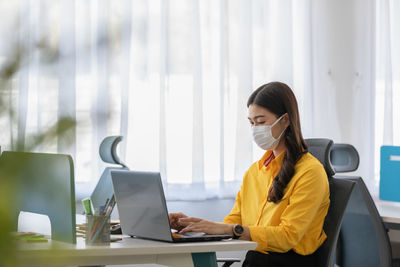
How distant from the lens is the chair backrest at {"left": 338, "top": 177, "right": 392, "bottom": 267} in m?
2.47

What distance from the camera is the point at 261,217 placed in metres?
2.07

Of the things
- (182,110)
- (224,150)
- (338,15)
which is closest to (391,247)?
(224,150)

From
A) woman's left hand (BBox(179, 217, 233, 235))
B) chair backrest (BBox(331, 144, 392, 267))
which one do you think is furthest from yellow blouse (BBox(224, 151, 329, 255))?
chair backrest (BBox(331, 144, 392, 267))

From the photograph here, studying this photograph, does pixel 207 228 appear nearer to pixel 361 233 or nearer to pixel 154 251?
pixel 154 251

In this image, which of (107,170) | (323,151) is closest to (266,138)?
(323,151)

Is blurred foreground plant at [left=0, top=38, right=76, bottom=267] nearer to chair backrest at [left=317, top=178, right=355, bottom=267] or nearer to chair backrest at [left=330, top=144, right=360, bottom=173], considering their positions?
chair backrest at [left=317, top=178, right=355, bottom=267]

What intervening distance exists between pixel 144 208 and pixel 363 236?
1270 mm

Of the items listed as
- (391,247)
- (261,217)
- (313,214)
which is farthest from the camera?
(391,247)

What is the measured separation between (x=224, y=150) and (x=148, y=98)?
0.58 metres

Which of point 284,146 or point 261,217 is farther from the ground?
point 284,146

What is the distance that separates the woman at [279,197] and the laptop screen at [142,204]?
12cm

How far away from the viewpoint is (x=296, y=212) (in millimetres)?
1918

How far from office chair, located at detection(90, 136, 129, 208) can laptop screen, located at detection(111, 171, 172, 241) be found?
0.84m

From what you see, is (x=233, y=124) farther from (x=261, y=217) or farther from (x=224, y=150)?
(x=261, y=217)
